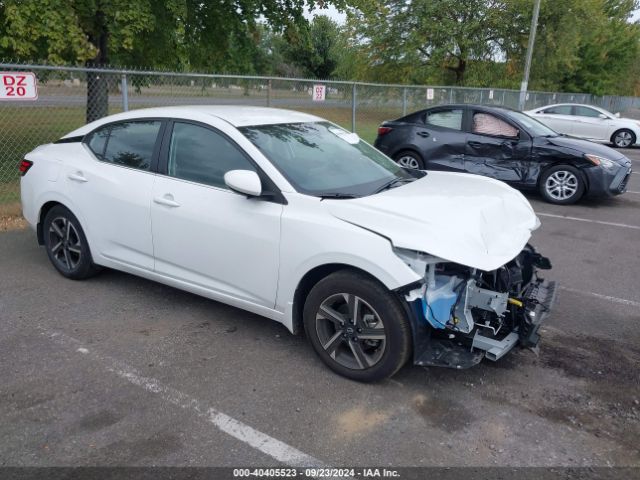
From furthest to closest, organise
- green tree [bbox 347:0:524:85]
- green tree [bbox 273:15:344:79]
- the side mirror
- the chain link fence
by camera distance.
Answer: green tree [bbox 273:15:344:79] → green tree [bbox 347:0:524:85] → the chain link fence → the side mirror

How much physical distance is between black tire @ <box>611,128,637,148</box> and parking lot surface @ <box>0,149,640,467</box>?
53.2ft

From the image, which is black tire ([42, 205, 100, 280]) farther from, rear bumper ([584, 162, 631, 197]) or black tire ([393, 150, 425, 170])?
rear bumper ([584, 162, 631, 197])

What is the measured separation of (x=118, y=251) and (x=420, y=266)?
2700 mm

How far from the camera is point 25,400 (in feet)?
10.6

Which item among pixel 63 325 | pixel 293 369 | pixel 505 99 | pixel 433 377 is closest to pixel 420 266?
pixel 433 377

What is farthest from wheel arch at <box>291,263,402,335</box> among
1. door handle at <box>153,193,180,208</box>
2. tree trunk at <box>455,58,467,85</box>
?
tree trunk at <box>455,58,467,85</box>


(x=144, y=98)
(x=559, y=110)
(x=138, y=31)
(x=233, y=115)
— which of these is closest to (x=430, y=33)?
(x=559, y=110)

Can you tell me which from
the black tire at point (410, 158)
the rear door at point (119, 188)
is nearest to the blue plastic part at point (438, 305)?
the rear door at point (119, 188)

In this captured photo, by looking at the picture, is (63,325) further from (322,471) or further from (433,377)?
(433,377)

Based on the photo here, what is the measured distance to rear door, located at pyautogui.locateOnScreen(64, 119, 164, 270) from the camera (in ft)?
14.4

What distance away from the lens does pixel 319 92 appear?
11.5 m

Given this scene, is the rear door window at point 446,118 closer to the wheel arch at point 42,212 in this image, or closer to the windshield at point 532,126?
the windshield at point 532,126

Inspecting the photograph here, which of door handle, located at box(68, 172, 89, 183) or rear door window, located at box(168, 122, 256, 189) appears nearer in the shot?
rear door window, located at box(168, 122, 256, 189)

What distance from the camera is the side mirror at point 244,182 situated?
11.9ft
